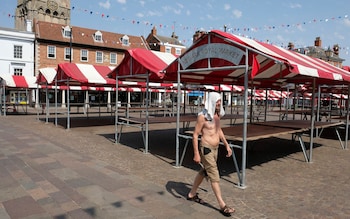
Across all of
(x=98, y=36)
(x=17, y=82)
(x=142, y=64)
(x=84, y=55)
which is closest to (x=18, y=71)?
(x=84, y=55)

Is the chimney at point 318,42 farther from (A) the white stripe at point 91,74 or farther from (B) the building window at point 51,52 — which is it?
(A) the white stripe at point 91,74

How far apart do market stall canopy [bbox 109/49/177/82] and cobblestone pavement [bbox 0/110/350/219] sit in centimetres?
223

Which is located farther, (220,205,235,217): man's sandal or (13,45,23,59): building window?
(13,45,23,59): building window

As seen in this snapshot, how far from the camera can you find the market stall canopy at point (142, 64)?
809 cm

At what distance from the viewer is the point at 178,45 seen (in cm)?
4591

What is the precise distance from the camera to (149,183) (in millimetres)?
5270

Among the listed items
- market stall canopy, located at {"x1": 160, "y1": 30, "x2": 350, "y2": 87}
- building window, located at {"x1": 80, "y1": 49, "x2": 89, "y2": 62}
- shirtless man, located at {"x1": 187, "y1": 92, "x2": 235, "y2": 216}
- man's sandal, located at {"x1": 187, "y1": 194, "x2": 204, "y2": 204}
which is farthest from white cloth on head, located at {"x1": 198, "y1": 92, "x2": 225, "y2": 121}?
building window, located at {"x1": 80, "y1": 49, "x2": 89, "y2": 62}

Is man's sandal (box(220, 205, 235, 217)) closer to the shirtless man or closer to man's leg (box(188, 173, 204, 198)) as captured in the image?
the shirtless man

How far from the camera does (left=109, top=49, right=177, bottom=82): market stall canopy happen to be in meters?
8.09

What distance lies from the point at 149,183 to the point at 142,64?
3.97 meters

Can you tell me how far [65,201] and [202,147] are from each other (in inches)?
86.0

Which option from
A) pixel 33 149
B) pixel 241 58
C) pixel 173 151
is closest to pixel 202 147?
pixel 241 58

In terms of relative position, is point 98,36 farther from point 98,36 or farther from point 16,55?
point 16,55

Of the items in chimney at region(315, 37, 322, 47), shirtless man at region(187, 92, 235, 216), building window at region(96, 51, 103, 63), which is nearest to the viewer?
shirtless man at region(187, 92, 235, 216)
